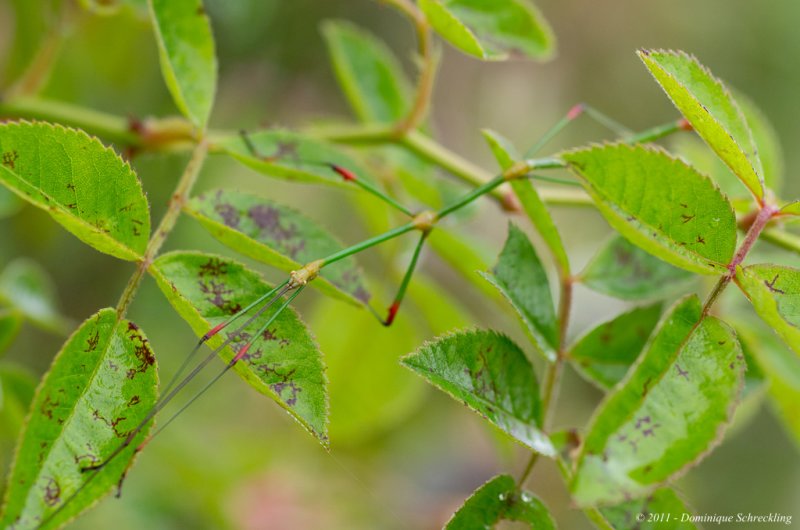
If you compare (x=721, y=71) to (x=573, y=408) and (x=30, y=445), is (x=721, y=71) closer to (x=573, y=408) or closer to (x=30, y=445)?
(x=573, y=408)

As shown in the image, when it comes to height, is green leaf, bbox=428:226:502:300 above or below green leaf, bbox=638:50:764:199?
below

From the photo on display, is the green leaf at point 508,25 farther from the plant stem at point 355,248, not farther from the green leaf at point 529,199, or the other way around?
the plant stem at point 355,248

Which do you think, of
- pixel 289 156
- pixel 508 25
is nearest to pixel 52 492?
pixel 289 156

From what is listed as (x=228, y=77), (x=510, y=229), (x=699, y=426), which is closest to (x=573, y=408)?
(x=228, y=77)

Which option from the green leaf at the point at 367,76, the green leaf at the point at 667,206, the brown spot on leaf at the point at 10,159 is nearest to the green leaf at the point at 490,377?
the green leaf at the point at 667,206

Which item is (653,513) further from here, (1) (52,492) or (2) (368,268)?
(2) (368,268)

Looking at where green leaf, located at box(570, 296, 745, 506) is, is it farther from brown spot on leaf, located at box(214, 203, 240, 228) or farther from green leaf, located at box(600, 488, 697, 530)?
brown spot on leaf, located at box(214, 203, 240, 228)

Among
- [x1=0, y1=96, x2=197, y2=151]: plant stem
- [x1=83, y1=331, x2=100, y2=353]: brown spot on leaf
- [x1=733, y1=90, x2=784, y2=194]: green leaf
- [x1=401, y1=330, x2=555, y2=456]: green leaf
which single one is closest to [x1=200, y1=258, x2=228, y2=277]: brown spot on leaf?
[x1=83, y1=331, x2=100, y2=353]: brown spot on leaf
